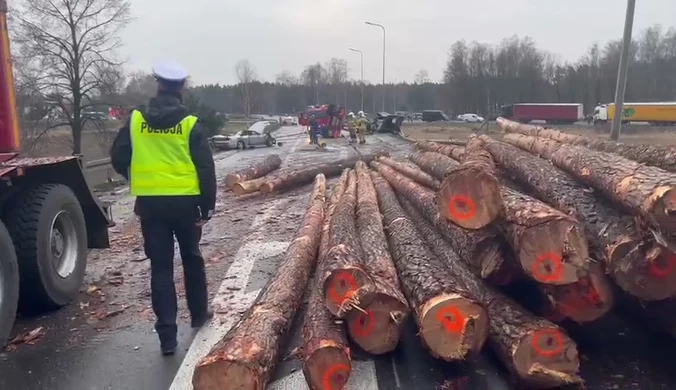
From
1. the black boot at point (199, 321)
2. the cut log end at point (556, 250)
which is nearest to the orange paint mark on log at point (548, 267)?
the cut log end at point (556, 250)

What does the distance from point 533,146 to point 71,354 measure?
20.0 feet

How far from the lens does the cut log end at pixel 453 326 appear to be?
4262 millimetres

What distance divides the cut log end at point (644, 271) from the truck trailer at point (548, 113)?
62522 millimetres

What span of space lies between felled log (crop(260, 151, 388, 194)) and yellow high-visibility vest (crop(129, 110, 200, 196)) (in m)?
9.69

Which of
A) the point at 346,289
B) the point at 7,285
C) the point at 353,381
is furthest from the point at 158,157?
the point at 353,381

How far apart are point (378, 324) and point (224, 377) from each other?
49.5 inches

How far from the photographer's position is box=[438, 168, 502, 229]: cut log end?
4770 mm

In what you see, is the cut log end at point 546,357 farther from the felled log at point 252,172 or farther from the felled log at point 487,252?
the felled log at point 252,172

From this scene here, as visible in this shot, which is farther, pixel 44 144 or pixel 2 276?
pixel 44 144

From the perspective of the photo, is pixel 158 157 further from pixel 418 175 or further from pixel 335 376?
pixel 418 175

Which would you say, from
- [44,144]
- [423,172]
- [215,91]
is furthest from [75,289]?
[215,91]

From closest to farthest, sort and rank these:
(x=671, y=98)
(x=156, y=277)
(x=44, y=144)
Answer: (x=156, y=277)
(x=44, y=144)
(x=671, y=98)

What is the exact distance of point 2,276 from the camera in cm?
476

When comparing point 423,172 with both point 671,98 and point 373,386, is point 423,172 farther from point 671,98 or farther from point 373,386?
point 671,98
